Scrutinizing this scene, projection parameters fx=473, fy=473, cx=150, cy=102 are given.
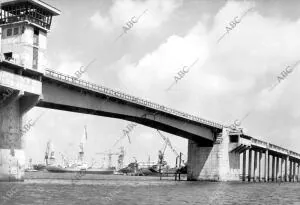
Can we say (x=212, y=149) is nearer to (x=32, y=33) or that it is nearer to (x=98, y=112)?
(x=98, y=112)

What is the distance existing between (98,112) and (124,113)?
6301 millimetres

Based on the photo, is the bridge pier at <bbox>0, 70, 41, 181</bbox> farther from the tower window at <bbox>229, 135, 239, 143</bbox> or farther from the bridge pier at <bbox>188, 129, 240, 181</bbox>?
the tower window at <bbox>229, 135, 239, 143</bbox>

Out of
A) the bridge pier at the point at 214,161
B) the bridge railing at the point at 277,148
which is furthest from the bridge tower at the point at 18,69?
the bridge railing at the point at 277,148

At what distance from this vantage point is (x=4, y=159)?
65.3 m

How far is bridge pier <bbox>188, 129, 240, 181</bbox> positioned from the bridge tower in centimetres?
6046

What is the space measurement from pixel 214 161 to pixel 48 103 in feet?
189

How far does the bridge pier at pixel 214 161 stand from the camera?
118750 mm

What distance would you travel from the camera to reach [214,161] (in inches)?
4717

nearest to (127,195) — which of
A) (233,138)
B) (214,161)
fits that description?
(214,161)

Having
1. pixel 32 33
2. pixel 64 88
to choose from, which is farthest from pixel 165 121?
pixel 32 33

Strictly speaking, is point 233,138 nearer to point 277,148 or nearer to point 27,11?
point 277,148

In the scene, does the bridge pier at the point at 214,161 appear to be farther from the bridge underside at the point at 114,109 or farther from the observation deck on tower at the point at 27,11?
the observation deck on tower at the point at 27,11

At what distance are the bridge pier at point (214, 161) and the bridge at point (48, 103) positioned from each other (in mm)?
250

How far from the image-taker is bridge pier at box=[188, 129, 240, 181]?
119m
